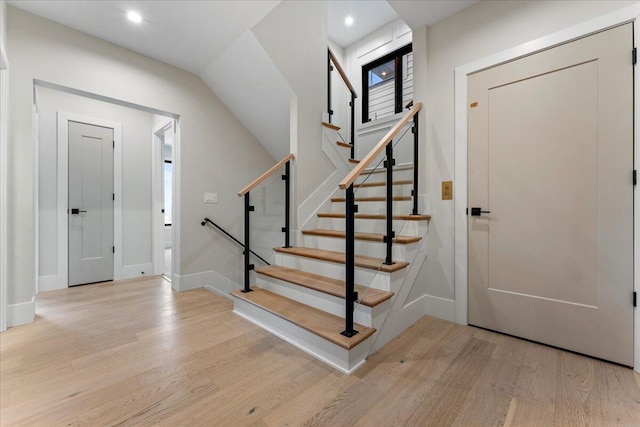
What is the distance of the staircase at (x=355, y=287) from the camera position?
6.09ft

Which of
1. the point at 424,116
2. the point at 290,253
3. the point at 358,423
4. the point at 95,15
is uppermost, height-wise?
the point at 95,15

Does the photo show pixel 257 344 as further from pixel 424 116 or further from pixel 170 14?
pixel 170 14

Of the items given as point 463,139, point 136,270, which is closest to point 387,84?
point 463,139

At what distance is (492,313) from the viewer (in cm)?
223

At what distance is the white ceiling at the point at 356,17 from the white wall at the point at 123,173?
3.37 m

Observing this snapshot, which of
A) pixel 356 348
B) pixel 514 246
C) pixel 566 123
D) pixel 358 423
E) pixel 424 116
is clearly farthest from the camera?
pixel 424 116

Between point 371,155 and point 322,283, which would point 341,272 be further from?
point 371,155

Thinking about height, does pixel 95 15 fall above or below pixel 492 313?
above

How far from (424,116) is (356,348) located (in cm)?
216

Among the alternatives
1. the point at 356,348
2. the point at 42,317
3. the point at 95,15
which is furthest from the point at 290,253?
the point at 95,15

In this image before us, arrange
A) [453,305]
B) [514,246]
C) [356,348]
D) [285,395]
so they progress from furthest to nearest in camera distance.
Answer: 1. [453,305]
2. [514,246]
3. [356,348]
4. [285,395]

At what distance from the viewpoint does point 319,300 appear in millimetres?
2225

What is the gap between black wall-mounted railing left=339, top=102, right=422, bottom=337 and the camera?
5.93 ft

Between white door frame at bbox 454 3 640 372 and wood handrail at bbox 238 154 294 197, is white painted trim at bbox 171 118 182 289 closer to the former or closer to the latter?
wood handrail at bbox 238 154 294 197
